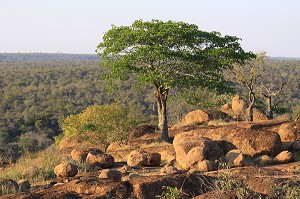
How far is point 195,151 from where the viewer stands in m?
11.4

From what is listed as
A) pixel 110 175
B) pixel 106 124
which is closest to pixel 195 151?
pixel 110 175

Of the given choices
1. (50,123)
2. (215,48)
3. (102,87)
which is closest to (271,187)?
(215,48)

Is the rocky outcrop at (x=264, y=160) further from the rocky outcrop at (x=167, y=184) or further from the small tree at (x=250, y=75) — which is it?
the small tree at (x=250, y=75)

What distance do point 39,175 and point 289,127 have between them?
357 inches

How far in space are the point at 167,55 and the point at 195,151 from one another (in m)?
5.64

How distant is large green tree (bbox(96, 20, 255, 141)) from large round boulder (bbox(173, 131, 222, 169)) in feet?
14.0

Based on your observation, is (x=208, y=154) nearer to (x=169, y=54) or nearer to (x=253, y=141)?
(x=253, y=141)

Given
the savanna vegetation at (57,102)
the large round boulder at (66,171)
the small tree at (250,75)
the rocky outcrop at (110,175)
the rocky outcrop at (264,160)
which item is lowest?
the savanna vegetation at (57,102)

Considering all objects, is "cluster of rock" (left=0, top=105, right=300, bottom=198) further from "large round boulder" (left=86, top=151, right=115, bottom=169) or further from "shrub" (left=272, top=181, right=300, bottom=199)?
"shrub" (left=272, top=181, right=300, bottom=199)

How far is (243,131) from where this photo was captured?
43.9 ft

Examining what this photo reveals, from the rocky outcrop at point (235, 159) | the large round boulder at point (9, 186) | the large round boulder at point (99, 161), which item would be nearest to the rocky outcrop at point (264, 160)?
the rocky outcrop at point (235, 159)

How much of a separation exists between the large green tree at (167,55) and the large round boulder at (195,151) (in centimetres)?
426

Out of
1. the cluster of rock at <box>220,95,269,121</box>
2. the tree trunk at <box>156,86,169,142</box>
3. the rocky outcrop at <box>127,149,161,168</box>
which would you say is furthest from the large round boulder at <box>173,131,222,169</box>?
the cluster of rock at <box>220,95,269,121</box>

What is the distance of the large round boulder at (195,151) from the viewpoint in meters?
11.3
